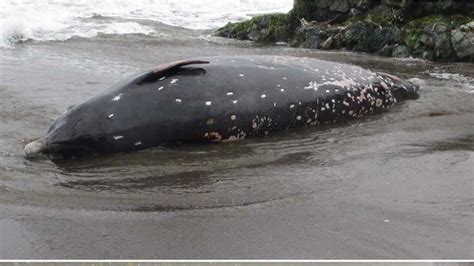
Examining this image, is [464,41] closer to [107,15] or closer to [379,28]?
[379,28]

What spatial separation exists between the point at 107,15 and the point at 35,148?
11.5 meters

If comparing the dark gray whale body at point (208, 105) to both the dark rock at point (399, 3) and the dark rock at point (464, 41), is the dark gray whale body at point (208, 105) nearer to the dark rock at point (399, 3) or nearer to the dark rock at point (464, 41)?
the dark rock at point (464, 41)

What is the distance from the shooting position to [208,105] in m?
5.28

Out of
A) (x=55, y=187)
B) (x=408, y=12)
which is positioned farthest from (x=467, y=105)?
(x=408, y=12)

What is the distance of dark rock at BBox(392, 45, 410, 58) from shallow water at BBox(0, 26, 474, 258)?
14.4 ft

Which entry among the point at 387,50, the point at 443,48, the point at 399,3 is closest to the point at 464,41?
the point at 443,48

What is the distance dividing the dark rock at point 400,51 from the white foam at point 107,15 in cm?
530

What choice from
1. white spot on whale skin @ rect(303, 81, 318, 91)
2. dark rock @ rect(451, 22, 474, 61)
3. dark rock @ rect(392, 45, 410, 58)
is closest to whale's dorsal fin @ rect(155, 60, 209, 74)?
white spot on whale skin @ rect(303, 81, 318, 91)

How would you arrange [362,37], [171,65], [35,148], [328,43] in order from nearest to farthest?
[35,148] → [171,65] → [362,37] → [328,43]

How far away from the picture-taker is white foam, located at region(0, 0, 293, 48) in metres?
11.6

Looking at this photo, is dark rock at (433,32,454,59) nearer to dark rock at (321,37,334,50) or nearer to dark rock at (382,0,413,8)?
dark rock at (382,0,413,8)

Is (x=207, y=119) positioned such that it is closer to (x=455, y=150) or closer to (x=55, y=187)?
(x=55, y=187)

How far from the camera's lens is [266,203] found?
412cm

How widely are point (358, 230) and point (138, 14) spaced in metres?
13.7
